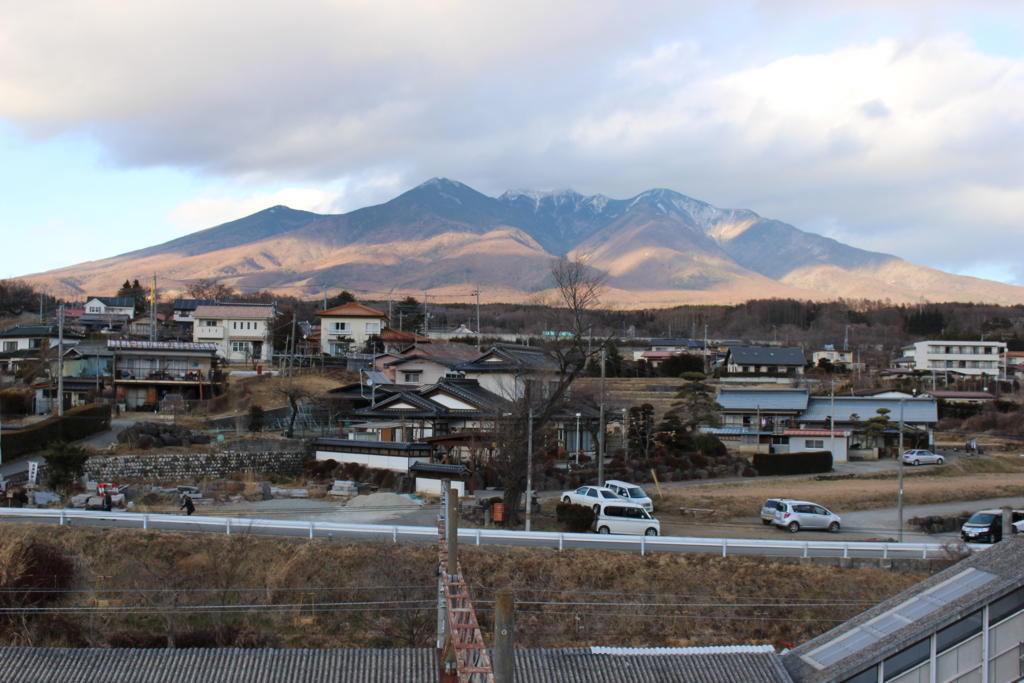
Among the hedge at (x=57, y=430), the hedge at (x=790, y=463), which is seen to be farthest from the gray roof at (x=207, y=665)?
the hedge at (x=790, y=463)

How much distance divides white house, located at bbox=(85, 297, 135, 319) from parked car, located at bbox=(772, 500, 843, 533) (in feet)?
233

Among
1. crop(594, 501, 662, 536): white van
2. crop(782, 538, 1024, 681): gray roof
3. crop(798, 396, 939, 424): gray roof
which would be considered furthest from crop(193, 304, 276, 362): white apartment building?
crop(782, 538, 1024, 681): gray roof

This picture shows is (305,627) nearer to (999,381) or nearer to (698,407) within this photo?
(698,407)

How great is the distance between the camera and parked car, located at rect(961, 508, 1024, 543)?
21688 mm

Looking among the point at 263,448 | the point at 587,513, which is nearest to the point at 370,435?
the point at 263,448

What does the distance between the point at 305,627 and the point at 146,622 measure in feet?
11.1

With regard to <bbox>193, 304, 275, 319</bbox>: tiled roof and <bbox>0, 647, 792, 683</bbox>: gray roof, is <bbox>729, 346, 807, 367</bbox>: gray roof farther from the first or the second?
<bbox>0, 647, 792, 683</bbox>: gray roof

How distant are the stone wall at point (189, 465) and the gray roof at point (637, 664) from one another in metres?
18.1

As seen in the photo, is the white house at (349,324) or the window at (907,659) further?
the white house at (349,324)

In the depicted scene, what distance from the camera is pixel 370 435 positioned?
3397cm

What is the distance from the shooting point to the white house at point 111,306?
266 ft

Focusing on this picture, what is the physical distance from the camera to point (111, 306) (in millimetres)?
82500

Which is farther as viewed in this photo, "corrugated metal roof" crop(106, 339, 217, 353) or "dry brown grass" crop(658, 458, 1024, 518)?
"corrugated metal roof" crop(106, 339, 217, 353)

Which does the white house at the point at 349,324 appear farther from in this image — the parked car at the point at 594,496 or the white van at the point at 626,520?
the white van at the point at 626,520
